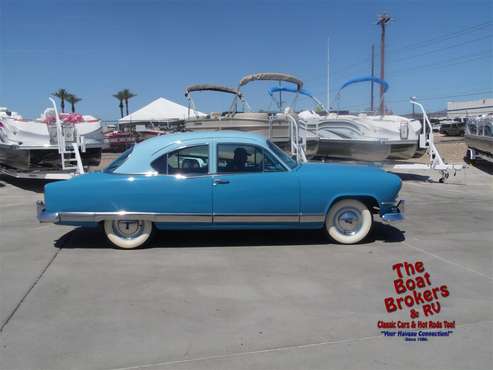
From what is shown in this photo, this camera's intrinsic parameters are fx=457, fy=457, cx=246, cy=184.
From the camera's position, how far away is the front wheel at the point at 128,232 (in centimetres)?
579

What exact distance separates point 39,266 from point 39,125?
7.08 m

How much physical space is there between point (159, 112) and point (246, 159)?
103 ft

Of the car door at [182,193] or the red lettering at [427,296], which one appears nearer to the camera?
the red lettering at [427,296]

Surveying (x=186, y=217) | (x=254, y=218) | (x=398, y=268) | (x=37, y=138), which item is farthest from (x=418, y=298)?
(x=37, y=138)

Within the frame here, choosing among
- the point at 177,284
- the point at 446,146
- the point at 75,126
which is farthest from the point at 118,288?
the point at 446,146

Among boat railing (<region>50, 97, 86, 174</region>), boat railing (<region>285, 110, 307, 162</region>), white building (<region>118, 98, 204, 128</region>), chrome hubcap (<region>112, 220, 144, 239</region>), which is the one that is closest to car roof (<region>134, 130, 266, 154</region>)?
chrome hubcap (<region>112, 220, 144, 239</region>)

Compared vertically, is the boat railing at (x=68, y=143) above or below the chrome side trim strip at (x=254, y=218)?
above

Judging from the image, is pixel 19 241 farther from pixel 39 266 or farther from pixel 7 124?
pixel 7 124

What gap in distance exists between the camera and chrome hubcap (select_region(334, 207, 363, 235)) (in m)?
5.93

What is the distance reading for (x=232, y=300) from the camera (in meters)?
4.11

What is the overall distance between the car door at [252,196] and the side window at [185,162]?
0.58 feet

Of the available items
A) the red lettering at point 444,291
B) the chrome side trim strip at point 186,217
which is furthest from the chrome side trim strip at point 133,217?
the red lettering at point 444,291

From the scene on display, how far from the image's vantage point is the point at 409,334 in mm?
3482

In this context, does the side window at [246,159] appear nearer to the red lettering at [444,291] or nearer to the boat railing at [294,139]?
the red lettering at [444,291]
